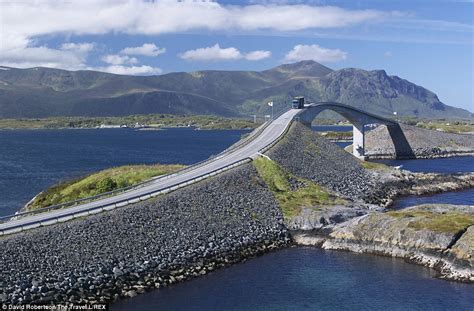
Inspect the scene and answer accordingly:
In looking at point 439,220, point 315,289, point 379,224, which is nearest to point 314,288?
point 315,289

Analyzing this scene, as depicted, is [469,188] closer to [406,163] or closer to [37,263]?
[406,163]

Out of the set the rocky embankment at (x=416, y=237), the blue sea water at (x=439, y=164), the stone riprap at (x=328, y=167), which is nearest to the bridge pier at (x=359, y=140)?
the blue sea water at (x=439, y=164)

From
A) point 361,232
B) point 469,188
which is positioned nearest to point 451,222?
point 361,232

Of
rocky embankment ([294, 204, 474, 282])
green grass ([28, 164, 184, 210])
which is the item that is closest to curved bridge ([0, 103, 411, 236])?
green grass ([28, 164, 184, 210])

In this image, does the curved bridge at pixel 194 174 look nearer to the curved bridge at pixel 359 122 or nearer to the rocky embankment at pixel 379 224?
the curved bridge at pixel 359 122

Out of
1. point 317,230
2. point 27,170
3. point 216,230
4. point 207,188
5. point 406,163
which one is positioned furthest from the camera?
point 406,163

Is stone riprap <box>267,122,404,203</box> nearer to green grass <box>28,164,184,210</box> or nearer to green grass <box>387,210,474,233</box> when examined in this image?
green grass <box>28,164,184,210</box>
